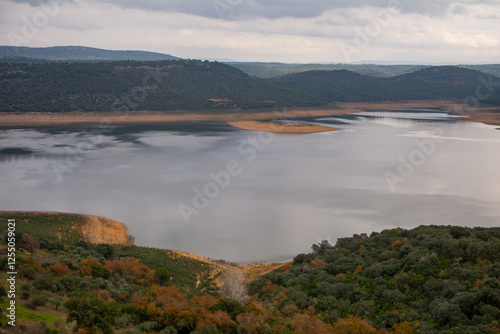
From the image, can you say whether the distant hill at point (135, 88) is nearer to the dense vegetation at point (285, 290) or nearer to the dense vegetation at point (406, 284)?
the dense vegetation at point (285, 290)

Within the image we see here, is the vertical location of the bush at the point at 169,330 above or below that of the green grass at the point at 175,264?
above

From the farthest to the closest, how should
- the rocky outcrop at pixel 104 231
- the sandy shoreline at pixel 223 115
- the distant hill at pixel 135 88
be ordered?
the distant hill at pixel 135 88, the sandy shoreline at pixel 223 115, the rocky outcrop at pixel 104 231

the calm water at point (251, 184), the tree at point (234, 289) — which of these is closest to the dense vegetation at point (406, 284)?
the tree at point (234, 289)

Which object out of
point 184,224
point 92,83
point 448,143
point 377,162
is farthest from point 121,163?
point 92,83

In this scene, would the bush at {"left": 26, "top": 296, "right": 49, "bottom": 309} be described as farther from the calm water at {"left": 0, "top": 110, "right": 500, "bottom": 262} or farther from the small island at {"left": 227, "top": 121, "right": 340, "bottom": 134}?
the small island at {"left": 227, "top": 121, "right": 340, "bottom": 134}

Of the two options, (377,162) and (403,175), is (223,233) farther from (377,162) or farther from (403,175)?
(377,162)

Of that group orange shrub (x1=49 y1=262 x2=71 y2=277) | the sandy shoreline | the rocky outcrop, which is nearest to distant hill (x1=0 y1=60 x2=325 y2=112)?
the sandy shoreline
